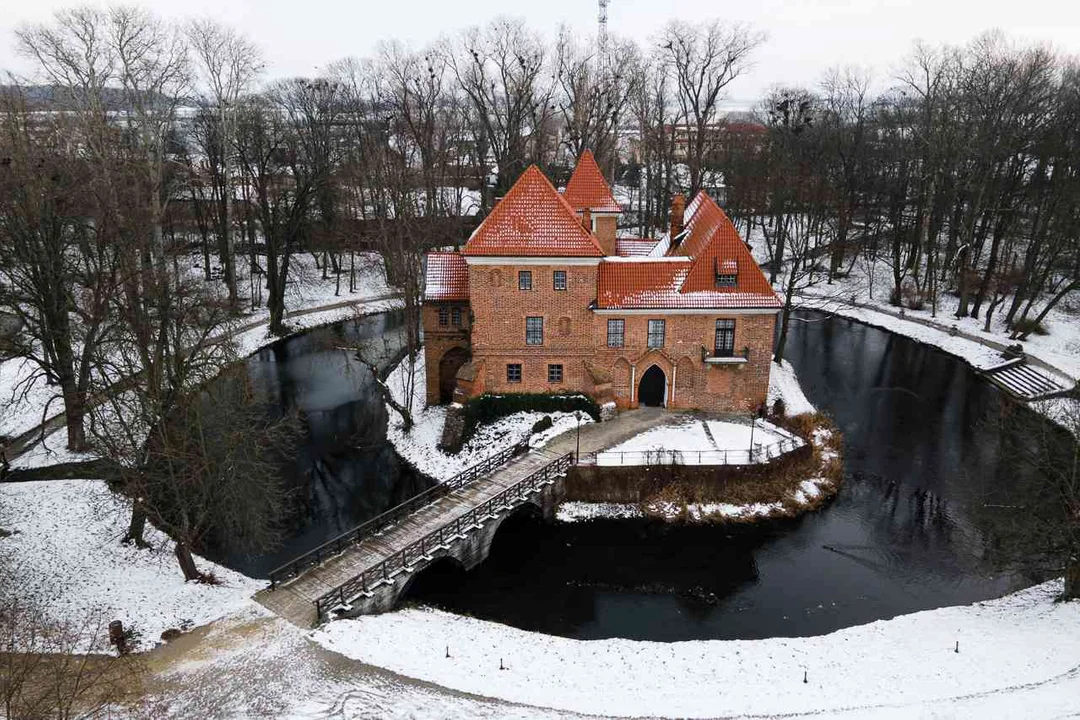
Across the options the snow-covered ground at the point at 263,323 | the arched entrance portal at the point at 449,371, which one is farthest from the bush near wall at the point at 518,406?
the snow-covered ground at the point at 263,323

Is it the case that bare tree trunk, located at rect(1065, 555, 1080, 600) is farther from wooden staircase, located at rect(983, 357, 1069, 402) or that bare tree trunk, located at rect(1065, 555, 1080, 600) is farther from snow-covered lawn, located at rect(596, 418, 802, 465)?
wooden staircase, located at rect(983, 357, 1069, 402)

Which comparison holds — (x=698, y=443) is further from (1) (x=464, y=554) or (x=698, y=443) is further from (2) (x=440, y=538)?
(2) (x=440, y=538)

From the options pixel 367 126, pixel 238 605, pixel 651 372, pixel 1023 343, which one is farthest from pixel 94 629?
pixel 1023 343

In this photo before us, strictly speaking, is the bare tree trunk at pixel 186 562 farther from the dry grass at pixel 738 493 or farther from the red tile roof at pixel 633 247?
the red tile roof at pixel 633 247

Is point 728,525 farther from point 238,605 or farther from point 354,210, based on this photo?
point 354,210

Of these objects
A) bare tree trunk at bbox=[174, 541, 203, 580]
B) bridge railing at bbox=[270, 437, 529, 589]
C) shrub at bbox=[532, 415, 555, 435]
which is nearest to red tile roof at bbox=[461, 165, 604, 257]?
shrub at bbox=[532, 415, 555, 435]

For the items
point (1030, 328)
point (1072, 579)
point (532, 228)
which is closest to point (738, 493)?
point (1072, 579)

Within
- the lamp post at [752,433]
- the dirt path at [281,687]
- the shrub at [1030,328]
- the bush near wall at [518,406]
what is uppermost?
the shrub at [1030,328]
